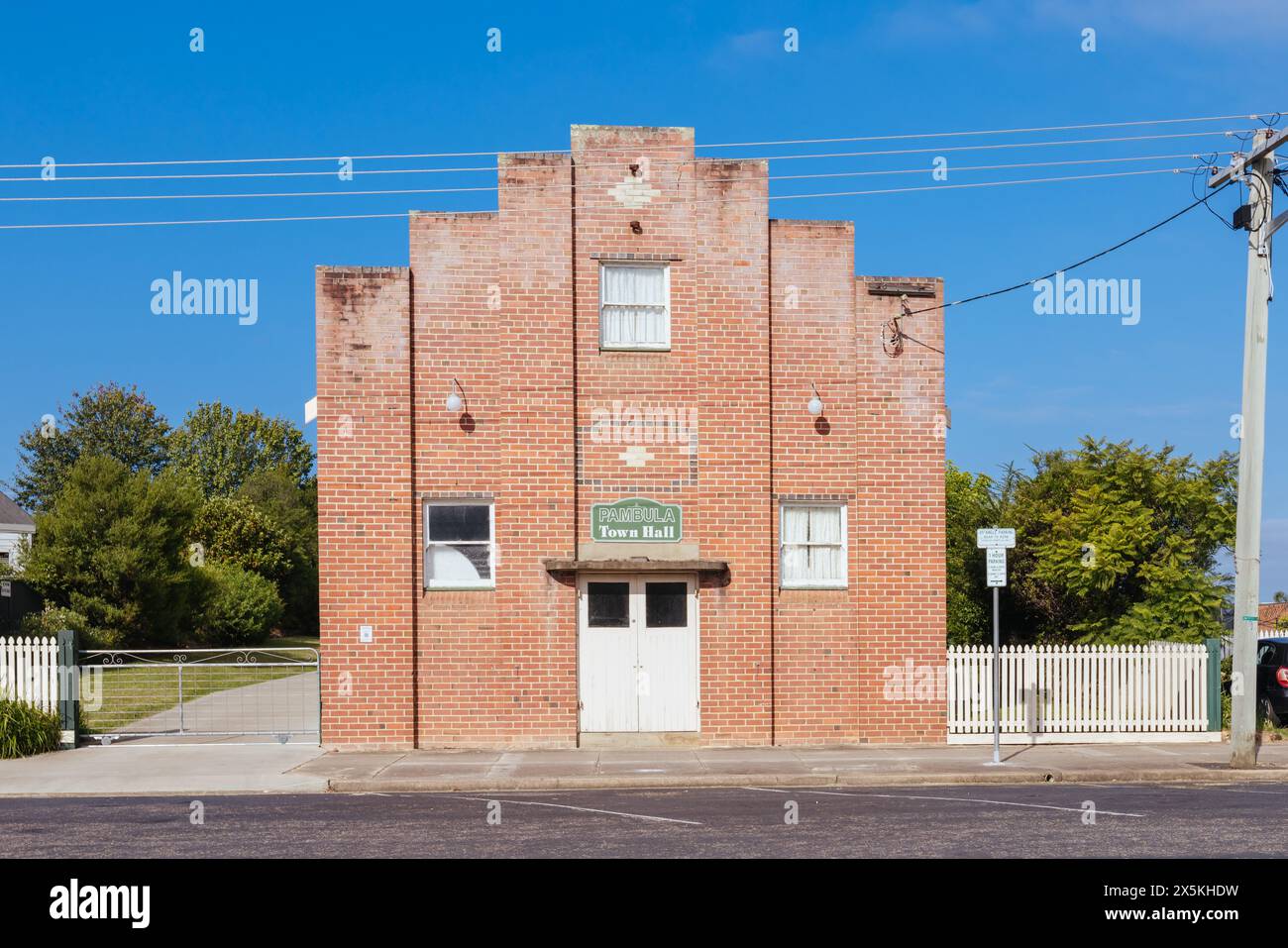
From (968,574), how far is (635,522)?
11738mm

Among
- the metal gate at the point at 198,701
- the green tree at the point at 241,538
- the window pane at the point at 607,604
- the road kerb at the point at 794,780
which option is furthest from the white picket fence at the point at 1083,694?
the green tree at the point at 241,538

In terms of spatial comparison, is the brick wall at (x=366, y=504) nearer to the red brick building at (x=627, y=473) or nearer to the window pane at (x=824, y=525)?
the red brick building at (x=627, y=473)

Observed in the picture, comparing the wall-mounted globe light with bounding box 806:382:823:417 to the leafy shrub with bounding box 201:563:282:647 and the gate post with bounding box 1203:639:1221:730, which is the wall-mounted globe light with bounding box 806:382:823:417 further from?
the leafy shrub with bounding box 201:563:282:647

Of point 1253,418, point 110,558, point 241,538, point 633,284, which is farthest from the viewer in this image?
point 241,538

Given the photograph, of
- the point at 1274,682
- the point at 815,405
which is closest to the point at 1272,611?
the point at 1274,682

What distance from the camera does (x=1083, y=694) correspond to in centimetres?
1950

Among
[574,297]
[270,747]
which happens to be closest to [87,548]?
[270,747]

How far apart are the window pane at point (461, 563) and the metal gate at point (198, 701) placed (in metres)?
2.40

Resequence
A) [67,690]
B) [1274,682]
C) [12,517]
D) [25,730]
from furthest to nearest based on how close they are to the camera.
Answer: [12,517]
[1274,682]
[67,690]
[25,730]

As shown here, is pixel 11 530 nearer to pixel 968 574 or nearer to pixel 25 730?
pixel 25 730

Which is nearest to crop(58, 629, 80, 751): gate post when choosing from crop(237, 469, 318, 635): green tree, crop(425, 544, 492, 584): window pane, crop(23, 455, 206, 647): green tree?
crop(425, 544, 492, 584): window pane

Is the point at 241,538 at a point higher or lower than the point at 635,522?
lower

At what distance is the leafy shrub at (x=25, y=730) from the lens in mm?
17922

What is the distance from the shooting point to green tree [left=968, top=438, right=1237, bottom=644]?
79.8ft
